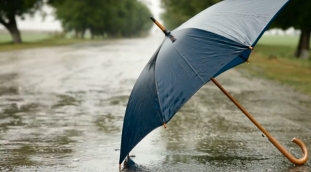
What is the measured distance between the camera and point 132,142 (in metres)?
5.65

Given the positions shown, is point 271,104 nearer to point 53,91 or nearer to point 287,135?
point 287,135

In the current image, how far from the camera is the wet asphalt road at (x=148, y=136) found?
254 inches

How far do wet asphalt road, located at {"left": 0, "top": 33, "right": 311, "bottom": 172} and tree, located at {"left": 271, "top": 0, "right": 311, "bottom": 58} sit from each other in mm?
14413

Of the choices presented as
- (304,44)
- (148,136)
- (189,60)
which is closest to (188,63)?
(189,60)

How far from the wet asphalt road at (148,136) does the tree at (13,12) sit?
122 ft

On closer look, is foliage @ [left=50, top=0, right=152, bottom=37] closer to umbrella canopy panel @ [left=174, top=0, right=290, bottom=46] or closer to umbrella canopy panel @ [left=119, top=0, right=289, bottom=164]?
umbrella canopy panel @ [left=174, top=0, right=290, bottom=46]

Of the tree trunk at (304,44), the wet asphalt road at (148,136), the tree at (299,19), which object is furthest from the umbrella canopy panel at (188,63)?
the tree trunk at (304,44)

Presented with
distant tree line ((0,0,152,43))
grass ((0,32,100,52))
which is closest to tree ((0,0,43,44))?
distant tree line ((0,0,152,43))

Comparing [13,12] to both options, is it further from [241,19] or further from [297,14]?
[241,19]

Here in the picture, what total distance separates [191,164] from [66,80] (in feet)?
35.6

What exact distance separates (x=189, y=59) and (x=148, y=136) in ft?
9.77

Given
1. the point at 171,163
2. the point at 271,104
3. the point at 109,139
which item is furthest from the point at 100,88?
the point at 171,163

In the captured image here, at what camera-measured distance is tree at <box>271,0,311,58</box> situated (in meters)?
28.9

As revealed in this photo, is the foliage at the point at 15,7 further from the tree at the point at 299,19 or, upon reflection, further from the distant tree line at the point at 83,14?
the tree at the point at 299,19
